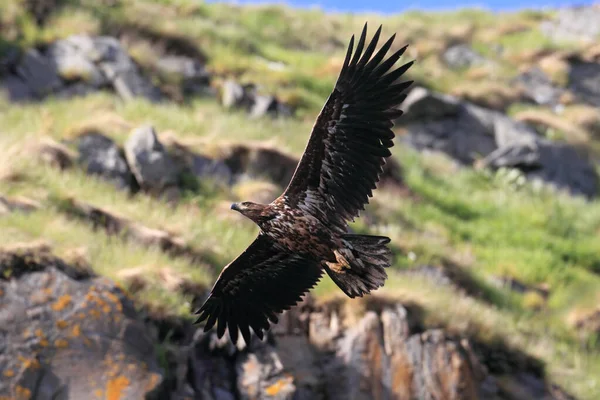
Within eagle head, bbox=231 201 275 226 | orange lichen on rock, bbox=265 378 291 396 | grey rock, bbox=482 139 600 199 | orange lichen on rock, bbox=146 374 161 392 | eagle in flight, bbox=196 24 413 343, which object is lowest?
A: orange lichen on rock, bbox=146 374 161 392

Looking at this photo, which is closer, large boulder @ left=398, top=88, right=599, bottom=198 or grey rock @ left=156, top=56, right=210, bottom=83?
grey rock @ left=156, top=56, right=210, bottom=83

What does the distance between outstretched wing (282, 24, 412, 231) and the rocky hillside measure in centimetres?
205

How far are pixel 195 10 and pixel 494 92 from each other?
24.2ft

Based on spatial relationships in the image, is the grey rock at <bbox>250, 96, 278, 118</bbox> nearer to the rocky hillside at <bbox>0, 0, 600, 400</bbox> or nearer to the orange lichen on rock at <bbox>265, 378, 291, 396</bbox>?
the rocky hillside at <bbox>0, 0, 600, 400</bbox>

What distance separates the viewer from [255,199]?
34.6ft

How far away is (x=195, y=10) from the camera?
1948 centimetres

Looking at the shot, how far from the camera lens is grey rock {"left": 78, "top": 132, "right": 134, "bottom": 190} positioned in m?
10.1

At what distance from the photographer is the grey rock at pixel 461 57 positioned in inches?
819

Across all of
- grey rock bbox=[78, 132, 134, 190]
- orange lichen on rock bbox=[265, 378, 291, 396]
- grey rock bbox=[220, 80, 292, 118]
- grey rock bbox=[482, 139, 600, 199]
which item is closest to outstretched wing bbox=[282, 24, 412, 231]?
orange lichen on rock bbox=[265, 378, 291, 396]

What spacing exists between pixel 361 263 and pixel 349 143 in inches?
33.9

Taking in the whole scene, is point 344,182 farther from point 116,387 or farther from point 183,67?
point 183,67

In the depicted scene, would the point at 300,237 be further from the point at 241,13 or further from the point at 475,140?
the point at 241,13

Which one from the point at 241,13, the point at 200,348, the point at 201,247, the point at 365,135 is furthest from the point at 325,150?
the point at 241,13

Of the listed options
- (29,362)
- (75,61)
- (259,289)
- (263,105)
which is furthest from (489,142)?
(29,362)
